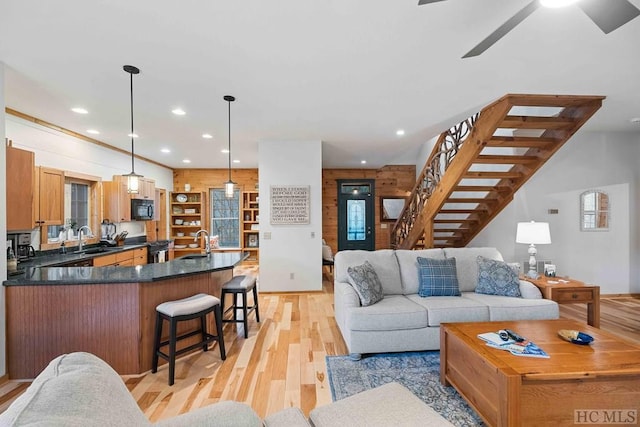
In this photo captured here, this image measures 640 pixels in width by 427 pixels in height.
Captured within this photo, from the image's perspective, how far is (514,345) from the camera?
201 cm

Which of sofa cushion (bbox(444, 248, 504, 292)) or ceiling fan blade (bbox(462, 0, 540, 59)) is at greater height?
ceiling fan blade (bbox(462, 0, 540, 59))

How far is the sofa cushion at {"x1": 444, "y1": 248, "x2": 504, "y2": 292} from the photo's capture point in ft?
11.4

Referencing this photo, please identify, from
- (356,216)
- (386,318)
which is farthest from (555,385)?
(356,216)

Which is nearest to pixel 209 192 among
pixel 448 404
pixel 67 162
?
pixel 67 162

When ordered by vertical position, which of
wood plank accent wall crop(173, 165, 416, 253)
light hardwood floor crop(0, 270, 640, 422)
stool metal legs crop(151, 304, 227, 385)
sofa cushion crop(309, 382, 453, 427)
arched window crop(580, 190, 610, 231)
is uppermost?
wood plank accent wall crop(173, 165, 416, 253)

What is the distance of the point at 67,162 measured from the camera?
4.50 meters

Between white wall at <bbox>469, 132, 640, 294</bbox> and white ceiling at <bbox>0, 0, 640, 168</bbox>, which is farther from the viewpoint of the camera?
white wall at <bbox>469, 132, 640, 294</bbox>

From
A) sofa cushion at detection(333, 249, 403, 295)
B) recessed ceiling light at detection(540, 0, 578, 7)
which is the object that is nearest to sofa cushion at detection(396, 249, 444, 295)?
sofa cushion at detection(333, 249, 403, 295)

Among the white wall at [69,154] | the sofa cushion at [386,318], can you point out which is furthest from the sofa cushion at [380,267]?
the white wall at [69,154]

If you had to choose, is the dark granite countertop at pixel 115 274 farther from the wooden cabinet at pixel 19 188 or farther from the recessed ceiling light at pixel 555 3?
the recessed ceiling light at pixel 555 3

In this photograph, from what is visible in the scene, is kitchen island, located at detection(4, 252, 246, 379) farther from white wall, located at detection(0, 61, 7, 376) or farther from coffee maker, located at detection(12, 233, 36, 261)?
coffee maker, located at detection(12, 233, 36, 261)

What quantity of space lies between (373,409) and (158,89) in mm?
3356

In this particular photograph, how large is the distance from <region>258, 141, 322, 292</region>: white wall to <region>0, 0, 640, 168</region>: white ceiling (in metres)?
0.93

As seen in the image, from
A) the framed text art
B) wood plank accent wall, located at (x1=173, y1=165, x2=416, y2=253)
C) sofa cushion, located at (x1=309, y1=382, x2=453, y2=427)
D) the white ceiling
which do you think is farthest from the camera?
wood plank accent wall, located at (x1=173, y1=165, x2=416, y2=253)
